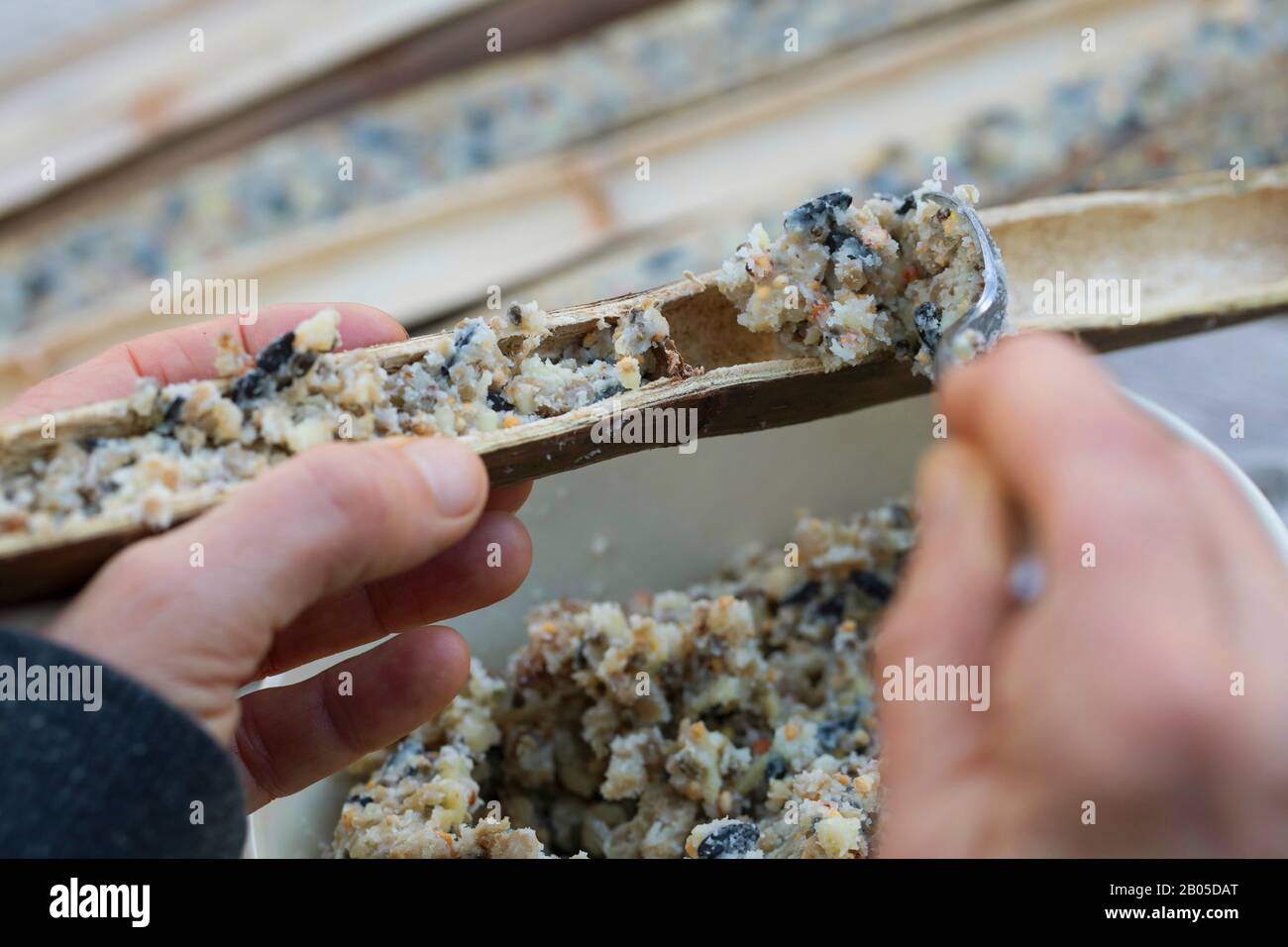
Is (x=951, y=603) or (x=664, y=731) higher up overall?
(x=951, y=603)

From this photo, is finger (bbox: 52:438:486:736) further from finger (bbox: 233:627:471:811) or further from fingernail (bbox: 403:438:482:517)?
finger (bbox: 233:627:471:811)

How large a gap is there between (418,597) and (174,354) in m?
0.32

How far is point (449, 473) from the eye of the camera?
68 cm

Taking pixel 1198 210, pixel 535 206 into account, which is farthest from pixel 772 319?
pixel 535 206

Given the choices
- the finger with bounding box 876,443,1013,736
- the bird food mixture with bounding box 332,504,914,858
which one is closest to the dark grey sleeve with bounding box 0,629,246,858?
the bird food mixture with bounding box 332,504,914,858

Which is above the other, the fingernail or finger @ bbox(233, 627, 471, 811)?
the fingernail

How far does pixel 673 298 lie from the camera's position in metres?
0.85

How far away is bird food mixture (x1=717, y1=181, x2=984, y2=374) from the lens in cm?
81

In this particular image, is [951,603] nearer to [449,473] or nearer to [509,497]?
[449,473]

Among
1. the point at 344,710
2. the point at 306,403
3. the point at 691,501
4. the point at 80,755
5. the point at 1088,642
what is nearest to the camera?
the point at 1088,642

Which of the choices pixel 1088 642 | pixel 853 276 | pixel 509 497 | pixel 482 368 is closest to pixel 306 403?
pixel 482 368

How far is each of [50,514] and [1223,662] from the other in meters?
0.66

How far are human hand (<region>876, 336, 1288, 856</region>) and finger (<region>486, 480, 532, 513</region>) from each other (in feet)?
1.56
